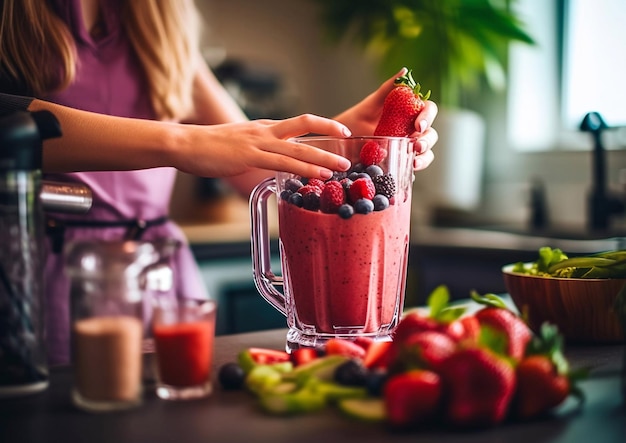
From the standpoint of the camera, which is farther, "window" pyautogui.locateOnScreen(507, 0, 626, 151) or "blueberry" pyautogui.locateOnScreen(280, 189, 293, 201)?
"window" pyautogui.locateOnScreen(507, 0, 626, 151)

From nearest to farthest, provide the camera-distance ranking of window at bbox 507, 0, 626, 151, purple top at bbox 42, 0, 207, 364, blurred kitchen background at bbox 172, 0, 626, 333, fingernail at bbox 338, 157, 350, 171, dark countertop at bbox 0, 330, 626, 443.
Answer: dark countertop at bbox 0, 330, 626, 443, fingernail at bbox 338, 157, 350, 171, purple top at bbox 42, 0, 207, 364, blurred kitchen background at bbox 172, 0, 626, 333, window at bbox 507, 0, 626, 151

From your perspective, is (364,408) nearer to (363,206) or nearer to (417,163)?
(363,206)

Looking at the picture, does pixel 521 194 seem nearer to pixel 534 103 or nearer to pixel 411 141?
pixel 534 103

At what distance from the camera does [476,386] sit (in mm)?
634

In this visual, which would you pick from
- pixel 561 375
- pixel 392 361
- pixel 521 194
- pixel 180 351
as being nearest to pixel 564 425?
pixel 561 375

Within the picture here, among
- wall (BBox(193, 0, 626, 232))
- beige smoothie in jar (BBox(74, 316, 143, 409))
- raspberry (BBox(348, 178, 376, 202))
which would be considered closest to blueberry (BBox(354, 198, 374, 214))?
raspberry (BBox(348, 178, 376, 202))

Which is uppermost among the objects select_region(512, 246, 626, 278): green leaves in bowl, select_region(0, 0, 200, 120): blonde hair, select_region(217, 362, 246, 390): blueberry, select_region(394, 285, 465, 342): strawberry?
Answer: select_region(0, 0, 200, 120): blonde hair

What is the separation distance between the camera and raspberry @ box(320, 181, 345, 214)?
3.10ft

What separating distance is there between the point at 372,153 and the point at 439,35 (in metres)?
2.05

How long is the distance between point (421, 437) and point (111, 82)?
1.17m

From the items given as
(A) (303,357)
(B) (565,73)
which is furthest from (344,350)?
(B) (565,73)

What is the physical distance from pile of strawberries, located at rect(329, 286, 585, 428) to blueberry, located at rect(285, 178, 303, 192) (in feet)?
1.03

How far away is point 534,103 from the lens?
3.09 meters

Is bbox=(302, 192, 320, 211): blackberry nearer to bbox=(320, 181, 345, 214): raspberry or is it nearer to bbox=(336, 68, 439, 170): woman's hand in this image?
bbox=(320, 181, 345, 214): raspberry
